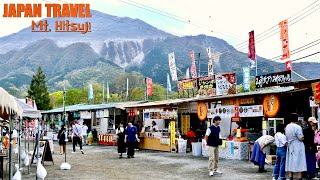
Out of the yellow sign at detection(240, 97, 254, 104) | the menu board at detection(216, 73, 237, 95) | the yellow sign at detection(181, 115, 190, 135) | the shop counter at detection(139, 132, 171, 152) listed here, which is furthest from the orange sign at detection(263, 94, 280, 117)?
the yellow sign at detection(181, 115, 190, 135)

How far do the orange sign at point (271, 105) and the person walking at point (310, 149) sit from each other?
391 centimetres

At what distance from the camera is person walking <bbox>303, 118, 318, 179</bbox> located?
9305mm

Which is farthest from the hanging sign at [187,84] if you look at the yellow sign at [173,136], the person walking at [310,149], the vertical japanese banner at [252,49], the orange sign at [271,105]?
the person walking at [310,149]

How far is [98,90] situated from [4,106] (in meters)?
88.5

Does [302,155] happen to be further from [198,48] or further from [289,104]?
[198,48]

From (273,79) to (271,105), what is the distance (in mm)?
4538

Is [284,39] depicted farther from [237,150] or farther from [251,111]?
[237,150]

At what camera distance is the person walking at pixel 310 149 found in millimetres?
9305

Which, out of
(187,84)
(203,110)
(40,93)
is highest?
(40,93)

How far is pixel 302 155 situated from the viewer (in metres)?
9.17

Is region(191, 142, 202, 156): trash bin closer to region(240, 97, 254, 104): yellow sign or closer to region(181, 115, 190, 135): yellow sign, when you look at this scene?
region(240, 97, 254, 104): yellow sign

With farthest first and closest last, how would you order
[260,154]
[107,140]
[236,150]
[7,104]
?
[107,140], [236,150], [260,154], [7,104]

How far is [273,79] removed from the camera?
18.0m

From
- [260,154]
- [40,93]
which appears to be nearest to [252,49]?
[260,154]
